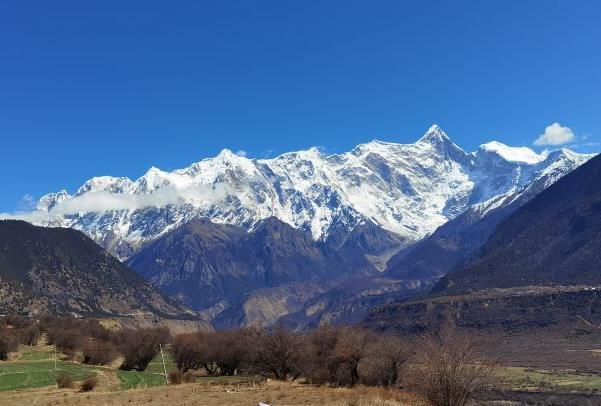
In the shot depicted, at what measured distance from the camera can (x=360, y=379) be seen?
2660 inches

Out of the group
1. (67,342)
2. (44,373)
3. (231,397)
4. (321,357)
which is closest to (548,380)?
(321,357)

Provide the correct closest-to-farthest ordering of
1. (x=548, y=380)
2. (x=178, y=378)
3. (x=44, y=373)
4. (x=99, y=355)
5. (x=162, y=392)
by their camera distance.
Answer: (x=162, y=392), (x=178, y=378), (x=44, y=373), (x=99, y=355), (x=548, y=380)

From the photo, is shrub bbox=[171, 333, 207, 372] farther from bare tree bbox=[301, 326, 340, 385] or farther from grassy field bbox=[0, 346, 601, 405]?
bare tree bbox=[301, 326, 340, 385]

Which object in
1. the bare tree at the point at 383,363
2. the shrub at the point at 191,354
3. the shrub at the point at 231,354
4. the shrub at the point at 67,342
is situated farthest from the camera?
the shrub at the point at 67,342

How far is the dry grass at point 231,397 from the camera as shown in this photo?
1617 inches

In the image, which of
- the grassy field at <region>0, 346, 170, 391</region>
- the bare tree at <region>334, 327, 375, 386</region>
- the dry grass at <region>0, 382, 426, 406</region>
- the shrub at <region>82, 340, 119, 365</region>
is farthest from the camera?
the shrub at <region>82, 340, 119, 365</region>

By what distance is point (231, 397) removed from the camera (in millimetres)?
45344

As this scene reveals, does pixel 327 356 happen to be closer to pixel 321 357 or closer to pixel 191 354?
pixel 321 357

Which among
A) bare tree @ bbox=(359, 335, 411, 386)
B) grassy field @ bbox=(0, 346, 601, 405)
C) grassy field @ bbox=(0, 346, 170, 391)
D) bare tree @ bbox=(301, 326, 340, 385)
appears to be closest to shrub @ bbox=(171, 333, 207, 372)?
grassy field @ bbox=(0, 346, 170, 391)

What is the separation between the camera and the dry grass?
135ft

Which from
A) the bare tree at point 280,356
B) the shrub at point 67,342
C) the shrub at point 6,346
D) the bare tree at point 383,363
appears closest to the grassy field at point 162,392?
the shrub at point 6,346

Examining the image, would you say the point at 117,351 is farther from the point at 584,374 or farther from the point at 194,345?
the point at 584,374

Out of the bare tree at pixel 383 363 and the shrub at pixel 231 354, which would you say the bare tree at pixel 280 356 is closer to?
the bare tree at pixel 383 363

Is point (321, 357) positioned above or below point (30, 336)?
below
